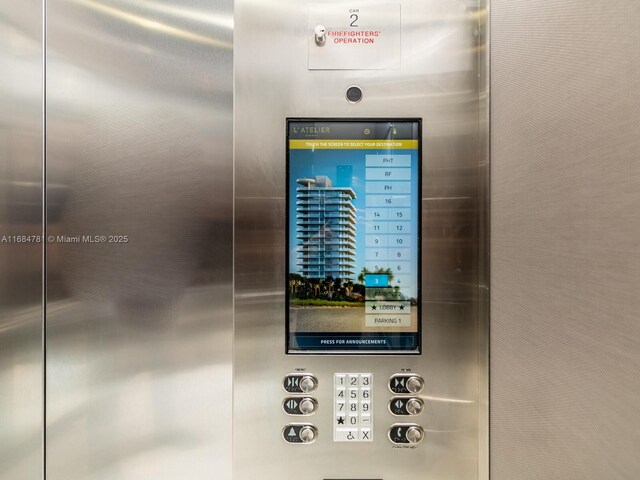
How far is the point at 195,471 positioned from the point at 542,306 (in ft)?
2.53

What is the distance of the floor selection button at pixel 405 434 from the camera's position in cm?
91

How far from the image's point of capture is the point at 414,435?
35.8 inches

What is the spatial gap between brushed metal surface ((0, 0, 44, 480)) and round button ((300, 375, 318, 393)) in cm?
56

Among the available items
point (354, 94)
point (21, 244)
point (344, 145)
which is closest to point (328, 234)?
point (344, 145)

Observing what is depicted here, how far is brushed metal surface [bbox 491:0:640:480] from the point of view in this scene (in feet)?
1.85

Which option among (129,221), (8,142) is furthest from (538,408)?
(8,142)

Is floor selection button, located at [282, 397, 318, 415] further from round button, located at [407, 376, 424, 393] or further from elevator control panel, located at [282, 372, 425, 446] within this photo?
round button, located at [407, 376, 424, 393]

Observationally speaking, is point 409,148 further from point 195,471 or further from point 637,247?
point 195,471

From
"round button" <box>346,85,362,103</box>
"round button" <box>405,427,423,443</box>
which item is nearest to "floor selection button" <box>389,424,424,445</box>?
"round button" <box>405,427,423,443</box>

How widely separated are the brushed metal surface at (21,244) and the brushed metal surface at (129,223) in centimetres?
3

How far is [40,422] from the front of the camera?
3.07 ft

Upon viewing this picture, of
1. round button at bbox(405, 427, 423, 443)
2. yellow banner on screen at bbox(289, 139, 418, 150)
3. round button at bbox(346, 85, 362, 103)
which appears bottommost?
round button at bbox(405, 427, 423, 443)

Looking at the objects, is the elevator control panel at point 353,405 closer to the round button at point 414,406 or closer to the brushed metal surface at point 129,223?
the round button at point 414,406

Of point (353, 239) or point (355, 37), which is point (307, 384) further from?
point (355, 37)
